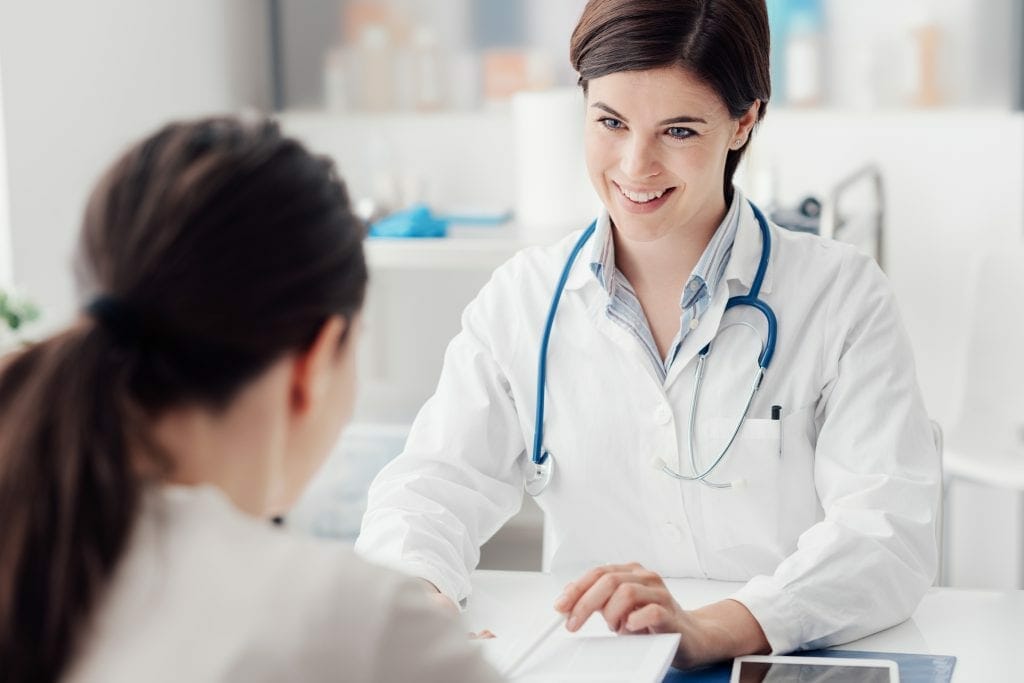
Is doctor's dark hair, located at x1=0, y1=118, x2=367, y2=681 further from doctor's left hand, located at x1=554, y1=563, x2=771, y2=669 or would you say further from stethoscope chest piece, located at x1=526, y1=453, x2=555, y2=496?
stethoscope chest piece, located at x1=526, y1=453, x2=555, y2=496

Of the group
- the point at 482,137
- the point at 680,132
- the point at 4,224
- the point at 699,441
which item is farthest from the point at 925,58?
the point at 4,224

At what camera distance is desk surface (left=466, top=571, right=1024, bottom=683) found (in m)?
1.24

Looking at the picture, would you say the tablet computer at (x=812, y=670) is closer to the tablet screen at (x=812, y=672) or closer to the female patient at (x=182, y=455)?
the tablet screen at (x=812, y=672)

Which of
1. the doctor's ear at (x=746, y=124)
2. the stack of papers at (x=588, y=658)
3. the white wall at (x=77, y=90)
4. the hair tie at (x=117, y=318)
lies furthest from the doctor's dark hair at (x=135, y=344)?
the white wall at (x=77, y=90)

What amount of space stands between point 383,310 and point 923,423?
1.94 metres

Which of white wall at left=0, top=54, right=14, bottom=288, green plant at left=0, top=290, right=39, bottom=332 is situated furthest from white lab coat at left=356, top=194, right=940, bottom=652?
white wall at left=0, top=54, right=14, bottom=288

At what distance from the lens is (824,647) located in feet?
4.18

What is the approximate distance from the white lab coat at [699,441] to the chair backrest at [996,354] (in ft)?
4.25

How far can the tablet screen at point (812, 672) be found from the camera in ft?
3.76

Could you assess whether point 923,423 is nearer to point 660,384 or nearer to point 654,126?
point 660,384

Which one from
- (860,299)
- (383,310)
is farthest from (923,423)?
(383,310)

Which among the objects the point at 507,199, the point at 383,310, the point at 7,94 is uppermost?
the point at 7,94

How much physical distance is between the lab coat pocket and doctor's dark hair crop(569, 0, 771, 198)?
356 mm

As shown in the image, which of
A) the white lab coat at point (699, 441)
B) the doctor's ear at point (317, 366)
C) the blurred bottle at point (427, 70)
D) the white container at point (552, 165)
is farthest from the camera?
the blurred bottle at point (427, 70)
